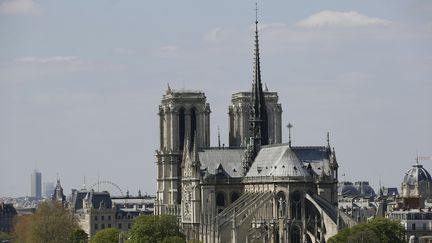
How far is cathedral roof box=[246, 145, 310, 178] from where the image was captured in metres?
188

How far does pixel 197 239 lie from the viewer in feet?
636

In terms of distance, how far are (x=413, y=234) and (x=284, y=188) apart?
14902 mm

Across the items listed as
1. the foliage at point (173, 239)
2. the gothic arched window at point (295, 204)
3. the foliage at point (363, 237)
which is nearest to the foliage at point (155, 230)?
the foliage at point (173, 239)

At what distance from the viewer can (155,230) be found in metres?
189

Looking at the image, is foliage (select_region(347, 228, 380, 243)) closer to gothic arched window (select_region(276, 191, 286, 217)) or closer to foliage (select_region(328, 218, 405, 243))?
foliage (select_region(328, 218, 405, 243))

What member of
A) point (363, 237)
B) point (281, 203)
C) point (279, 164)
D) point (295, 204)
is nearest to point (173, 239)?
point (281, 203)

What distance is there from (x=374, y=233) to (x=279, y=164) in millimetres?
25688

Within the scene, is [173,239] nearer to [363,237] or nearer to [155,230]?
[155,230]

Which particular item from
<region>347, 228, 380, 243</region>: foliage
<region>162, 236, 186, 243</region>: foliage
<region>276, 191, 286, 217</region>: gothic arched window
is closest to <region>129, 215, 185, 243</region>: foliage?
<region>162, 236, 186, 243</region>: foliage

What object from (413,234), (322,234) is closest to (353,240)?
(322,234)

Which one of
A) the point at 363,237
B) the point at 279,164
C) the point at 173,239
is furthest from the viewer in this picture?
the point at 279,164

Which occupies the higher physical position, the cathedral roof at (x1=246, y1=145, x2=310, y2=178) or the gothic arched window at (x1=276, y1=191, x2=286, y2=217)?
the cathedral roof at (x1=246, y1=145, x2=310, y2=178)

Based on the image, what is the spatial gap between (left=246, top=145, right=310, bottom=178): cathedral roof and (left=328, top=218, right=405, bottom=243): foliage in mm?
15568

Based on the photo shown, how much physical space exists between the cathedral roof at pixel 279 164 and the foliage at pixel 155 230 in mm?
11535
